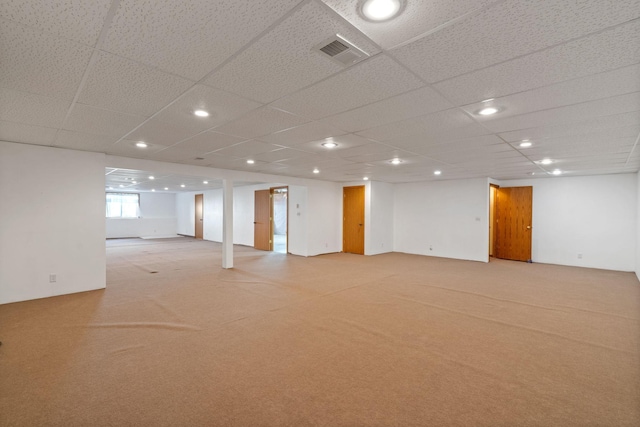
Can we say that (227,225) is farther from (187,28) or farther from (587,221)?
(587,221)

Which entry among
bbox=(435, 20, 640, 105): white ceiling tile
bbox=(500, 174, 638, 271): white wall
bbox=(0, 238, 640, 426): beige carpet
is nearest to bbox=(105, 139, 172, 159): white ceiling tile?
bbox=(0, 238, 640, 426): beige carpet

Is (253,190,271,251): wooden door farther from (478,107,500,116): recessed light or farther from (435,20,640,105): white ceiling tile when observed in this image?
(435,20,640,105): white ceiling tile

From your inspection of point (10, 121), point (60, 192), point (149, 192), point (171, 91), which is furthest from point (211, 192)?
point (171, 91)

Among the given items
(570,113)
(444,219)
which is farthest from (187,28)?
(444,219)

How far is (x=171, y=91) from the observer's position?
2359 mm

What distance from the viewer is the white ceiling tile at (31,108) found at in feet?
8.12

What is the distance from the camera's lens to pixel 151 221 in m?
14.4

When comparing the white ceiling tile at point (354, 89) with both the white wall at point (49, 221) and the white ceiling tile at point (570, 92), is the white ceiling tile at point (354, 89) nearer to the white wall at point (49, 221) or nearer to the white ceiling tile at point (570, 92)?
the white ceiling tile at point (570, 92)

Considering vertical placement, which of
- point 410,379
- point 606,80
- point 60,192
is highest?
point 606,80

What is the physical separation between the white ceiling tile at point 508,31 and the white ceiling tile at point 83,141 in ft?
13.4

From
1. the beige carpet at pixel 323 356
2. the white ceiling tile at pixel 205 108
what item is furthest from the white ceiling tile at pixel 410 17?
the beige carpet at pixel 323 356

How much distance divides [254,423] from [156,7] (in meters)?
2.48

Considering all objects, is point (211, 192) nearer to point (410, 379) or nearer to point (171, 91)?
point (171, 91)

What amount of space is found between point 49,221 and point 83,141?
1510mm
